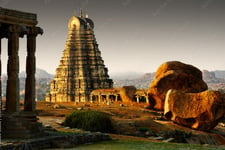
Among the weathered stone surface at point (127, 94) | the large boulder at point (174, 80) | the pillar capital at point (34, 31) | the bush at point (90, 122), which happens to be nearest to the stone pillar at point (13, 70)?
the pillar capital at point (34, 31)

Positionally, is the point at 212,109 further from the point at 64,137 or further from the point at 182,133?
the point at 64,137

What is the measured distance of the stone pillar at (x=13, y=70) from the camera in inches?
780

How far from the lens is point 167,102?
111 ft

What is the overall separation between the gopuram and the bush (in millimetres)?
7657

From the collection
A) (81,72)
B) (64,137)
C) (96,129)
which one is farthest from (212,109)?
(81,72)

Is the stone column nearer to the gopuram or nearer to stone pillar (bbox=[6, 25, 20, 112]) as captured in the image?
the gopuram

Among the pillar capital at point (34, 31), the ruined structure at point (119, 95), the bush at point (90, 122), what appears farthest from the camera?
the ruined structure at point (119, 95)

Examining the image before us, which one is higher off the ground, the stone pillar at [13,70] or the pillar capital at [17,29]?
the pillar capital at [17,29]

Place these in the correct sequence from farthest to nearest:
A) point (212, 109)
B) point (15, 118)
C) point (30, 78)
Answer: point (212, 109), point (30, 78), point (15, 118)

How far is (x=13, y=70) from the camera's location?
19.8 meters

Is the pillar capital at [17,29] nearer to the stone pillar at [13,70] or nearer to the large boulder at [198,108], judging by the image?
the stone pillar at [13,70]

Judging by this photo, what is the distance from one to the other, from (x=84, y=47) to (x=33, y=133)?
63407 mm

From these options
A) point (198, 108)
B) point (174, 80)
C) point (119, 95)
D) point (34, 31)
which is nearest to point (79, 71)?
point (119, 95)

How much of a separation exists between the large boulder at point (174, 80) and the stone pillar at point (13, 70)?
26547mm
